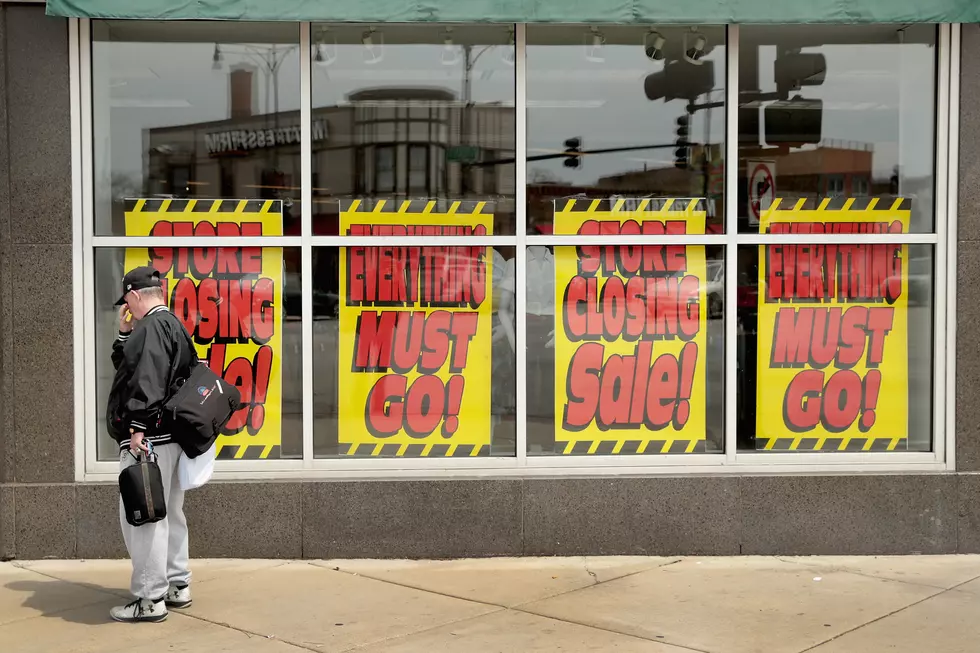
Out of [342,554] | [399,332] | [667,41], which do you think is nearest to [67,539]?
[342,554]

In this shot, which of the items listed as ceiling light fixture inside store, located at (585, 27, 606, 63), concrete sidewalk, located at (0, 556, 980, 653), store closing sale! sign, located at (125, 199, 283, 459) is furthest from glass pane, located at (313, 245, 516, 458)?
ceiling light fixture inside store, located at (585, 27, 606, 63)

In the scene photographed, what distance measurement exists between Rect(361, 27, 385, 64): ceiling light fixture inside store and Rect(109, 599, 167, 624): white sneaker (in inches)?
139

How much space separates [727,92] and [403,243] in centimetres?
226

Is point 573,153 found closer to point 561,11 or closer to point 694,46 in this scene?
point 561,11

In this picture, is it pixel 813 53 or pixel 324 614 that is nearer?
pixel 324 614

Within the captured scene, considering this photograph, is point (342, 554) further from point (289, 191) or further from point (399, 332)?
point (289, 191)

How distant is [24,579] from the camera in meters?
7.04

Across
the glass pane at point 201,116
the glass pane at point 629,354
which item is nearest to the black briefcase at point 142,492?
the glass pane at point 201,116

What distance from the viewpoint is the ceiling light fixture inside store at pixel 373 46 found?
761 cm

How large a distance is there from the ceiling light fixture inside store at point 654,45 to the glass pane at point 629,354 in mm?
1219

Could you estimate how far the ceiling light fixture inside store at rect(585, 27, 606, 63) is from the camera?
7672mm

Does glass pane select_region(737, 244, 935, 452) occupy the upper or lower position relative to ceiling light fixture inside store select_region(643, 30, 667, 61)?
lower

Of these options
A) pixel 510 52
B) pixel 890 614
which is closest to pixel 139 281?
pixel 510 52

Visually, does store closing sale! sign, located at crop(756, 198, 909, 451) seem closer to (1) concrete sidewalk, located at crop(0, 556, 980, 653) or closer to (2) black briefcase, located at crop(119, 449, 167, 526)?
(1) concrete sidewalk, located at crop(0, 556, 980, 653)
